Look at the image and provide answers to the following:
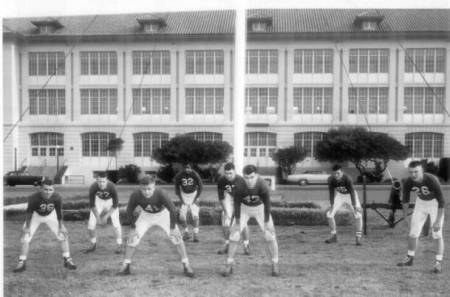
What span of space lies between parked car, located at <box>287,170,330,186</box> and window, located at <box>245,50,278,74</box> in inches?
259

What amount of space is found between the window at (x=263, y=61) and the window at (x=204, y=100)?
2.71 meters

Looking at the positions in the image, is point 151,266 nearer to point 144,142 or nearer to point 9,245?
point 9,245

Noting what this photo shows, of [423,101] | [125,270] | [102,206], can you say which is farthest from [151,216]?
[423,101]

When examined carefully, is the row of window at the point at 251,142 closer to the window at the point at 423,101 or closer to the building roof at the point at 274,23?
the window at the point at 423,101

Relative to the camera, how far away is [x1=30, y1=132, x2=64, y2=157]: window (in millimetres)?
23938

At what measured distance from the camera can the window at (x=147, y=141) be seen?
96.7 ft

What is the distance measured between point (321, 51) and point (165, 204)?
22.3m

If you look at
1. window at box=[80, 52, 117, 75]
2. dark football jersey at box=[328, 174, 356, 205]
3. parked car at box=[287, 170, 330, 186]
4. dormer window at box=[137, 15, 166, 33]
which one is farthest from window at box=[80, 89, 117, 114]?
dark football jersey at box=[328, 174, 356, 205]

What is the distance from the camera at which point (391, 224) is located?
38.6 ft

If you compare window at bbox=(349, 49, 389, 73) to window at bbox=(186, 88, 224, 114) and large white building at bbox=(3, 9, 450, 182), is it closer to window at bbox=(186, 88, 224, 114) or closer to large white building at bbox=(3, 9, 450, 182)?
large white building at bbox=(3, 9, 450, 182)

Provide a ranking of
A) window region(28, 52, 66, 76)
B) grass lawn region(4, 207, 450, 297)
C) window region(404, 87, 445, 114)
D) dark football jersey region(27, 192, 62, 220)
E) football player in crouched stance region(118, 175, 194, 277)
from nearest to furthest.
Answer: grass lawn region(4, 207, 450, 297) → football player in crouched stance region(118, 175, 194, 277) → dark football jersey region(27, 192, 62, 220) → window region(28, 52, 66, 76) → window region(404, 87, 445, 114)

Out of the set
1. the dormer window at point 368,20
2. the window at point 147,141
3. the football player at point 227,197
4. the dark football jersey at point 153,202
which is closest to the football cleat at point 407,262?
the football player at point 227,197

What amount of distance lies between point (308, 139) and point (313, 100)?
8.23ft

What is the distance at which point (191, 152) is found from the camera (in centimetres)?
→ 2638
